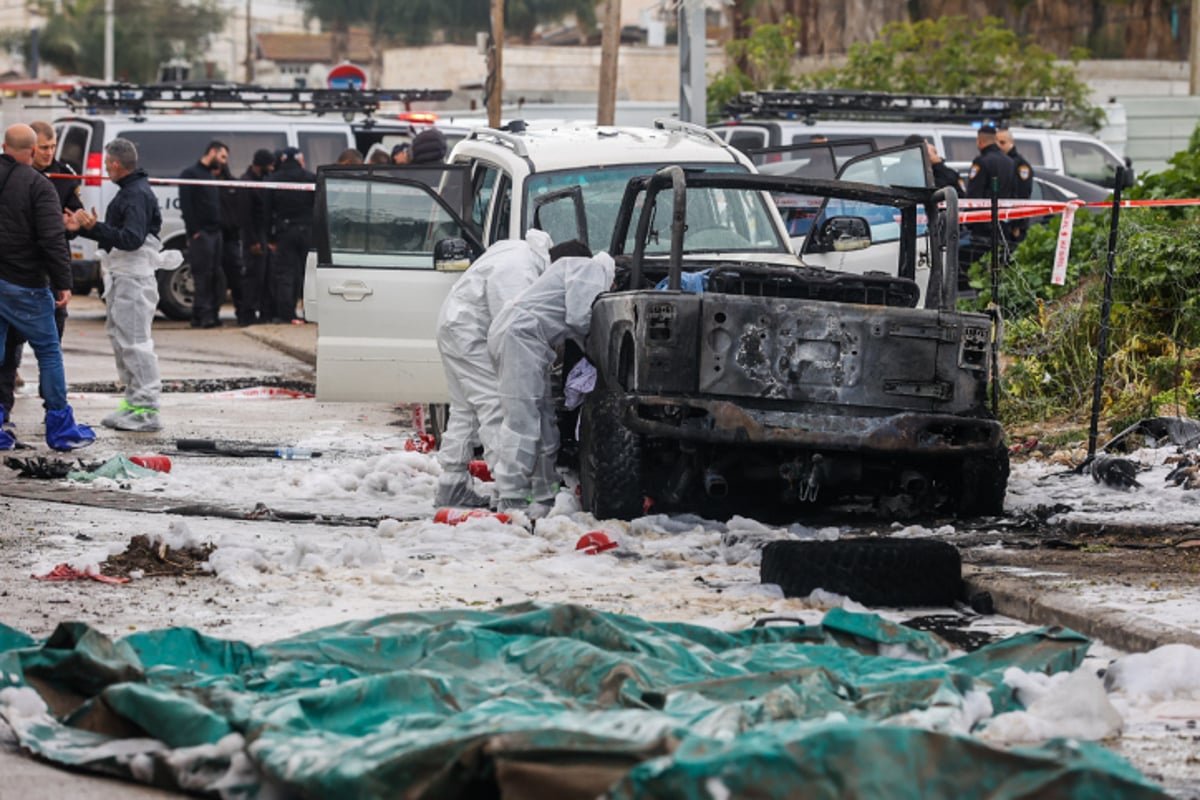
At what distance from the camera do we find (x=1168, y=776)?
493cm

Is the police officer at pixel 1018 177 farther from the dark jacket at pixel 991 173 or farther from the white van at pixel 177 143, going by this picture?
the white van at pixel 177 143

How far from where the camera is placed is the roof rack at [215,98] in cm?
2336

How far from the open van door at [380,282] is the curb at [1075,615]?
14.3 feet

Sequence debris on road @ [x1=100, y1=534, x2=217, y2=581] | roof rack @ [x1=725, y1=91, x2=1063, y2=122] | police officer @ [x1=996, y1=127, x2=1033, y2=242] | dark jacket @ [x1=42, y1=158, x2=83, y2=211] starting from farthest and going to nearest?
1. roof rack @ [x1=725, y1=91, x2=1063, y2=122]
2. police officer @ [x1=996, y1=127, x2=1033, y2=242]
3. dark jacket @ [x1=42, y1=158, x2=83, y2=211]
4. debris on road @ [x1=100, y1=534, x2=217, y2=581]

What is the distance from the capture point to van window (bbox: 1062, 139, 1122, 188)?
23.5 metres

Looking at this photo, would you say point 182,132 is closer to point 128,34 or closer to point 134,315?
point 134,315

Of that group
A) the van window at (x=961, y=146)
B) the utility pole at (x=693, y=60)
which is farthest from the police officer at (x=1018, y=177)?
the van window at (x=961, y=146)

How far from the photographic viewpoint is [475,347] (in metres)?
9.94

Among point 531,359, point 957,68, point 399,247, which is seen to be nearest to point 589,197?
point 399,247

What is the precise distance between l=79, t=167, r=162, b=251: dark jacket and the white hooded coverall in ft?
0.63

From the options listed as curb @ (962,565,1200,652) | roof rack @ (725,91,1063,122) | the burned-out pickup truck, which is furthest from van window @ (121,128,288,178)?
curb @ (962,565,1200,652)

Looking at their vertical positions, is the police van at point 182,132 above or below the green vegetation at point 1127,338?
above

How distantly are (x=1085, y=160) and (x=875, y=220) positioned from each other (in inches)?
477

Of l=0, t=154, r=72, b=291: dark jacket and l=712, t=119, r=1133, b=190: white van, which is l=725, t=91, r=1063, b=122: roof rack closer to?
l=712, t=119, r=1133, b=190: white van
